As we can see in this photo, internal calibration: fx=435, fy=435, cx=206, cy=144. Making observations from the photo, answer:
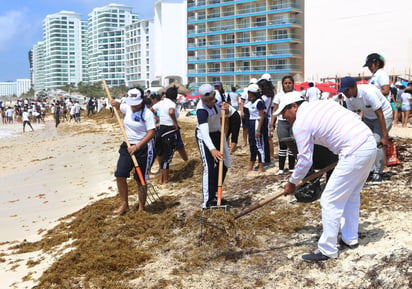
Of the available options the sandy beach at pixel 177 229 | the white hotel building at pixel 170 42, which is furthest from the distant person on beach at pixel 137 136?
the white hotel building at pixel 170 42

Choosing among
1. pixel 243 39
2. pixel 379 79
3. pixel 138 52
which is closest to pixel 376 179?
pixel 379 79

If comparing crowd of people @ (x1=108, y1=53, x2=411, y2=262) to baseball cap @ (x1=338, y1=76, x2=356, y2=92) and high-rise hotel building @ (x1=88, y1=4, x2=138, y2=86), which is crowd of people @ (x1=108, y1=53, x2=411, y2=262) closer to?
baseball cap @ (x1=338, y1=76, x2=356, y2=92)

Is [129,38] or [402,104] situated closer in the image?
[402,104]

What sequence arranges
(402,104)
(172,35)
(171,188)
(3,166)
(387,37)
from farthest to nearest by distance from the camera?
(172,35) < (387,37) < (402,104) < (3,166) < (171,188)

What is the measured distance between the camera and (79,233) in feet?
18.7

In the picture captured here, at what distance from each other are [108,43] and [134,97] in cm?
14022

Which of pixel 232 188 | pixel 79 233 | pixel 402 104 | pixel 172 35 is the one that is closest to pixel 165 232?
pixel 79 233

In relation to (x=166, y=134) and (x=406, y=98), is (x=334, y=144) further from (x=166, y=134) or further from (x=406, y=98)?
(x=406, y=98)

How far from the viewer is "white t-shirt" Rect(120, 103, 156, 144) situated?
5.89 meters

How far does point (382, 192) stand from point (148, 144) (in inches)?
125

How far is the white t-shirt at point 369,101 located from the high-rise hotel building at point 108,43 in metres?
128

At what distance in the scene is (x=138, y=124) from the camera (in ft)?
19.3

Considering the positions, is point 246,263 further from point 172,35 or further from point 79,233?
point 172,35

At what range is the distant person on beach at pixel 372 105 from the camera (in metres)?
5.13
